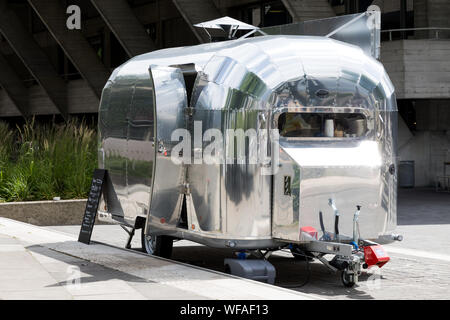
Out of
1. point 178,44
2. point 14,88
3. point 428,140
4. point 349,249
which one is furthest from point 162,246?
point 14,88

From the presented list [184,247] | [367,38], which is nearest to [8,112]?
[184,247]

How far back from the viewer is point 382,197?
10.8 meters

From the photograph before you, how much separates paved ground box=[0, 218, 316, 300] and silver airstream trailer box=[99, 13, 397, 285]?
0.76 metres

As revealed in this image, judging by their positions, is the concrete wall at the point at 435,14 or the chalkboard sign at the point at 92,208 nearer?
the chalkboard sign at the point at 92,208

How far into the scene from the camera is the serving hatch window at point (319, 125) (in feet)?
35.0

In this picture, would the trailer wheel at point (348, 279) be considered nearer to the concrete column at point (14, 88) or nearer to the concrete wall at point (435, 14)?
the concrete wall at point (435, 14)

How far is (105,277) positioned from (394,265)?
4.57 meters

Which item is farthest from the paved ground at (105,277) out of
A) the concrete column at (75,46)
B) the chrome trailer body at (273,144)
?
the concrete column at (75,46)

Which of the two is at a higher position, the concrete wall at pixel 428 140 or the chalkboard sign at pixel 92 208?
the concrete wall at pixel 428 140

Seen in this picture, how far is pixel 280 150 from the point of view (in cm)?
1046

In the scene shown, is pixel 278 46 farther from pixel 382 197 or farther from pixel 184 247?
pixel 184 247

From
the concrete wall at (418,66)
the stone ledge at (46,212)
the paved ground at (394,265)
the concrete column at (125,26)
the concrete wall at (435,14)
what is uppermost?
the concrete column at (125,26)

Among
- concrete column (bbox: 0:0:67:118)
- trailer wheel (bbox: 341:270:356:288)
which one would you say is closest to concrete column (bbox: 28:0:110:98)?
concrete column (bbox: 0:0:67:118)

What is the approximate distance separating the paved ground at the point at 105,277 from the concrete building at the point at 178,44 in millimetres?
12688
